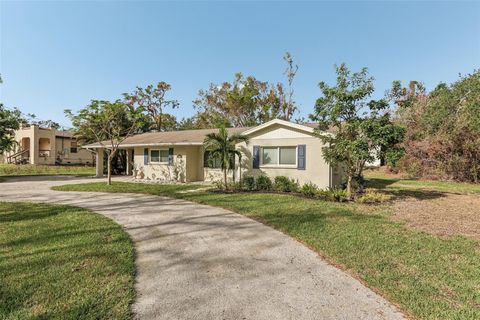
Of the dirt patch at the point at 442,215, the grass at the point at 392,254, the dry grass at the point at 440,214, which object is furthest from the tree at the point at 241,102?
the grass at the point at 392,254

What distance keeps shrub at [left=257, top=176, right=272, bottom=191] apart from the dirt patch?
5.25 m

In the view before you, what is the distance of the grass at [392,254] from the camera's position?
10.1 ft

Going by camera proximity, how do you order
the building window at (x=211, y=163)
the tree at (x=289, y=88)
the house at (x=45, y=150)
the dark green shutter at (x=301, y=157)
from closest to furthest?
the dark green shutter at (x=301, y=157) → the building window at (x=211, y=163) → the tree at (x=289, y=88) → the house at (x=45, y=150)

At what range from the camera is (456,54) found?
43.0ft

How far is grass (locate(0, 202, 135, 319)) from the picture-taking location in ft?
9.16

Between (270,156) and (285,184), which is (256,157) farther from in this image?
(285,184)

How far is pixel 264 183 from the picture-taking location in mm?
12234

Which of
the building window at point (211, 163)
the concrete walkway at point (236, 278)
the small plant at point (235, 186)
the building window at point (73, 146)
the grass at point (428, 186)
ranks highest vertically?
the building window at point (73, 146)

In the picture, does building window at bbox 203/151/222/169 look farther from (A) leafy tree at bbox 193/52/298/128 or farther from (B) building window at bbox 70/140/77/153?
(B) building window at bbox 70/140/77/153

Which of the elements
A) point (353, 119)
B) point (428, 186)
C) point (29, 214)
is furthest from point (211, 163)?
point (428, 186)

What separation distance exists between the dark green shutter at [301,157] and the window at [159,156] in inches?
368

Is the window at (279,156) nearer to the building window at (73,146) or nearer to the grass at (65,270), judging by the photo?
the grass at (65,270)

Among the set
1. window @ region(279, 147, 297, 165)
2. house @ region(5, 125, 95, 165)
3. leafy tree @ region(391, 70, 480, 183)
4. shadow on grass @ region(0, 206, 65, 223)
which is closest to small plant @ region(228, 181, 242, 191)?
window @ region(279, 147, 297, 165)

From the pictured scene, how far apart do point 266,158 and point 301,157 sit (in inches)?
74.7
